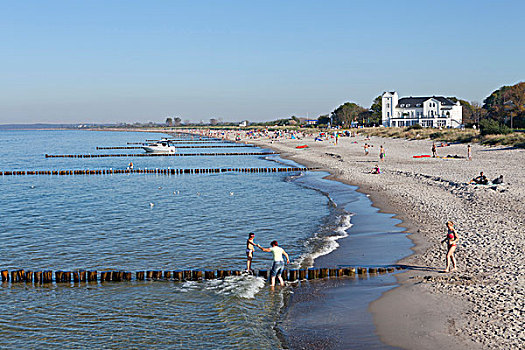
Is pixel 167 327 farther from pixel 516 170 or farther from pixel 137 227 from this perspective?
pixel 516 170

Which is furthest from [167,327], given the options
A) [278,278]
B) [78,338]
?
[278,278]

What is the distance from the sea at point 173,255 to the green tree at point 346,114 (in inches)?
5107

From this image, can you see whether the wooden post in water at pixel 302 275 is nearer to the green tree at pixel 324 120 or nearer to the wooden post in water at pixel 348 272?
the wooden post in water at pixel 348 272

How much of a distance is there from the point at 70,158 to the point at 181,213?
54793mm

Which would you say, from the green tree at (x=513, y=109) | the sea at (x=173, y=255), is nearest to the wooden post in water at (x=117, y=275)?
the sea at (x=173, y=255)

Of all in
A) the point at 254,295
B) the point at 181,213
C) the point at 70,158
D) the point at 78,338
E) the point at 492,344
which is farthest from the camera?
the point at 70,158

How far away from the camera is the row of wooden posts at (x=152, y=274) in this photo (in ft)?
48.7

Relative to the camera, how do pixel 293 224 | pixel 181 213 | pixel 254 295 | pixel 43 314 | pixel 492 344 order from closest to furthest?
pixel 492 344 → pixel 43 314 → pixel 254 295 → pixel 293 224 → pixel 181 213

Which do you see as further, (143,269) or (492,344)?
(143,269)

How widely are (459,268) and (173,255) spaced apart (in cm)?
975

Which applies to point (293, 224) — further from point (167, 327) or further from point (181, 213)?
point (167, 327)

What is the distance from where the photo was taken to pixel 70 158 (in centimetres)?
7538

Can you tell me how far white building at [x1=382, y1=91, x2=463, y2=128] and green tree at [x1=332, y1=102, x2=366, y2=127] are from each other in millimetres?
35071

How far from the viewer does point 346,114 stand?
16350 cm
